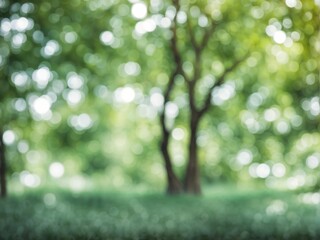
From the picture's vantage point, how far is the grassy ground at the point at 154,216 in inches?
356

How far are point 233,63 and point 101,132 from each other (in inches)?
338

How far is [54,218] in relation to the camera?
10000 millimetres

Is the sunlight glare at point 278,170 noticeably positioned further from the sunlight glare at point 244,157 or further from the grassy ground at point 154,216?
the grassy ground at point 154,216

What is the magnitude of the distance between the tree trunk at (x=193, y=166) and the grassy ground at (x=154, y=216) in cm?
56

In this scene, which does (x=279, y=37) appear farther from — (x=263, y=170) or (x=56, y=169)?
(x=56, y=169)

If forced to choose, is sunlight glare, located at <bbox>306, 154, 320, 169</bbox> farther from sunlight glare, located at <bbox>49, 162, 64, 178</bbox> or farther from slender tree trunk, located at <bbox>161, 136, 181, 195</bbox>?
sunlight glare, located at <bbox>49, 162, 64, 178</bbox>

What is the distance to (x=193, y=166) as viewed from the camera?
45.4 ft

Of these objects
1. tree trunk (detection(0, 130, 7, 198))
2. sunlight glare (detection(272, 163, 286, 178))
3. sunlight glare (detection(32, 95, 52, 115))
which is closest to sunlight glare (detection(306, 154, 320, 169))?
sunlight glare (detection(272, 163, 286, 178))

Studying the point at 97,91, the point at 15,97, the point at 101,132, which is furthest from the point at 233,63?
the point at 101,132

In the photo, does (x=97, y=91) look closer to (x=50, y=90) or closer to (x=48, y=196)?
(x=50, y=90)

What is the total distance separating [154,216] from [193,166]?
360cm

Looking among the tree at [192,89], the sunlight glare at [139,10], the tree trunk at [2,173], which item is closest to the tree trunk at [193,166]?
the tree at [192,89]

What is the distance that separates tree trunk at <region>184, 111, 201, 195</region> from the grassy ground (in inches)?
22.0

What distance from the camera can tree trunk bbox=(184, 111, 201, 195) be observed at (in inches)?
537
